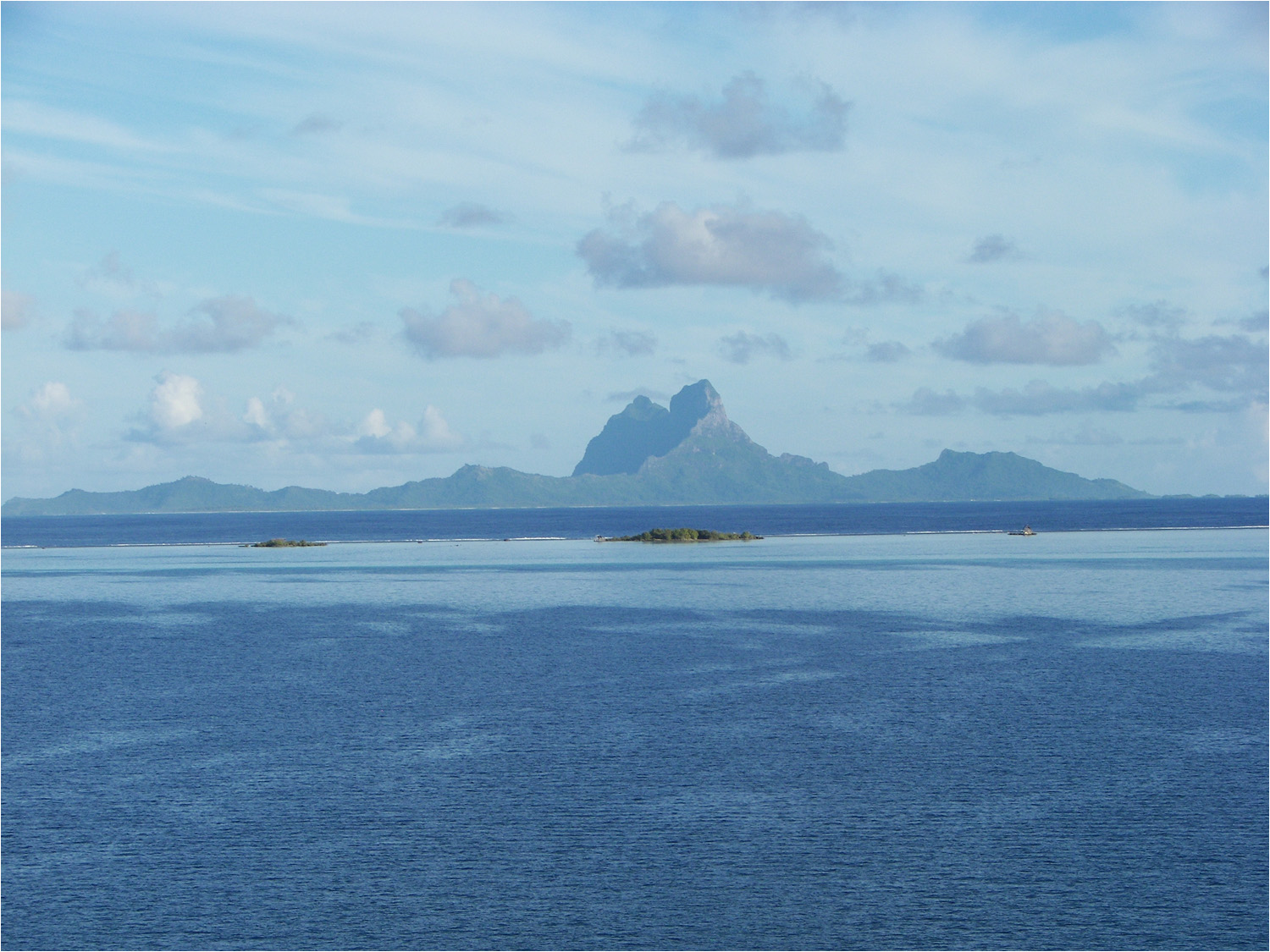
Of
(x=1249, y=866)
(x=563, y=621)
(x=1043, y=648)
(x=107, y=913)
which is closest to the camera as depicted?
(x=107, y=913)

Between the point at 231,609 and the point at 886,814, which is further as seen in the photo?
the point at 231,609

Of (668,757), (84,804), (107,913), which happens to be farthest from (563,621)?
(107,913)

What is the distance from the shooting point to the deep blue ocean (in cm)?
4241

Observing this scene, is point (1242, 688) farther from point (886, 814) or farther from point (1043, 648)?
point (886, 814)

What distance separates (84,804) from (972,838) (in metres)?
40.9

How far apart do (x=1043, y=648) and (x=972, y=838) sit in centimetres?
5316

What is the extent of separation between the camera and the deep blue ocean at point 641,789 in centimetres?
4241

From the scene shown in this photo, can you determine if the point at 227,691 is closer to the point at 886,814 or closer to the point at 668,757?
the point at 668,757

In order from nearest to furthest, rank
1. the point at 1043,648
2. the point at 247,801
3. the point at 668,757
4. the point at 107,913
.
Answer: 1. the point at 107,913
2. the point at 247,801
3. the point at 668,757
4. the point at 1043,648

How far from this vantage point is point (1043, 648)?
98.1 metres

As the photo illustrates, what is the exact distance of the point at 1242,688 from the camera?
78.6 metres

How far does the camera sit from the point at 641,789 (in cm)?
5600

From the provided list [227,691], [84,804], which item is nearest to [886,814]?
[84,804]

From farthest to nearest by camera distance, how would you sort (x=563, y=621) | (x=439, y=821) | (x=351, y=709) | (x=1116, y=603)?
(x=1116, y=603) → (x=563, y=621) → (x=351, y=709) → (x=439, y=821)
